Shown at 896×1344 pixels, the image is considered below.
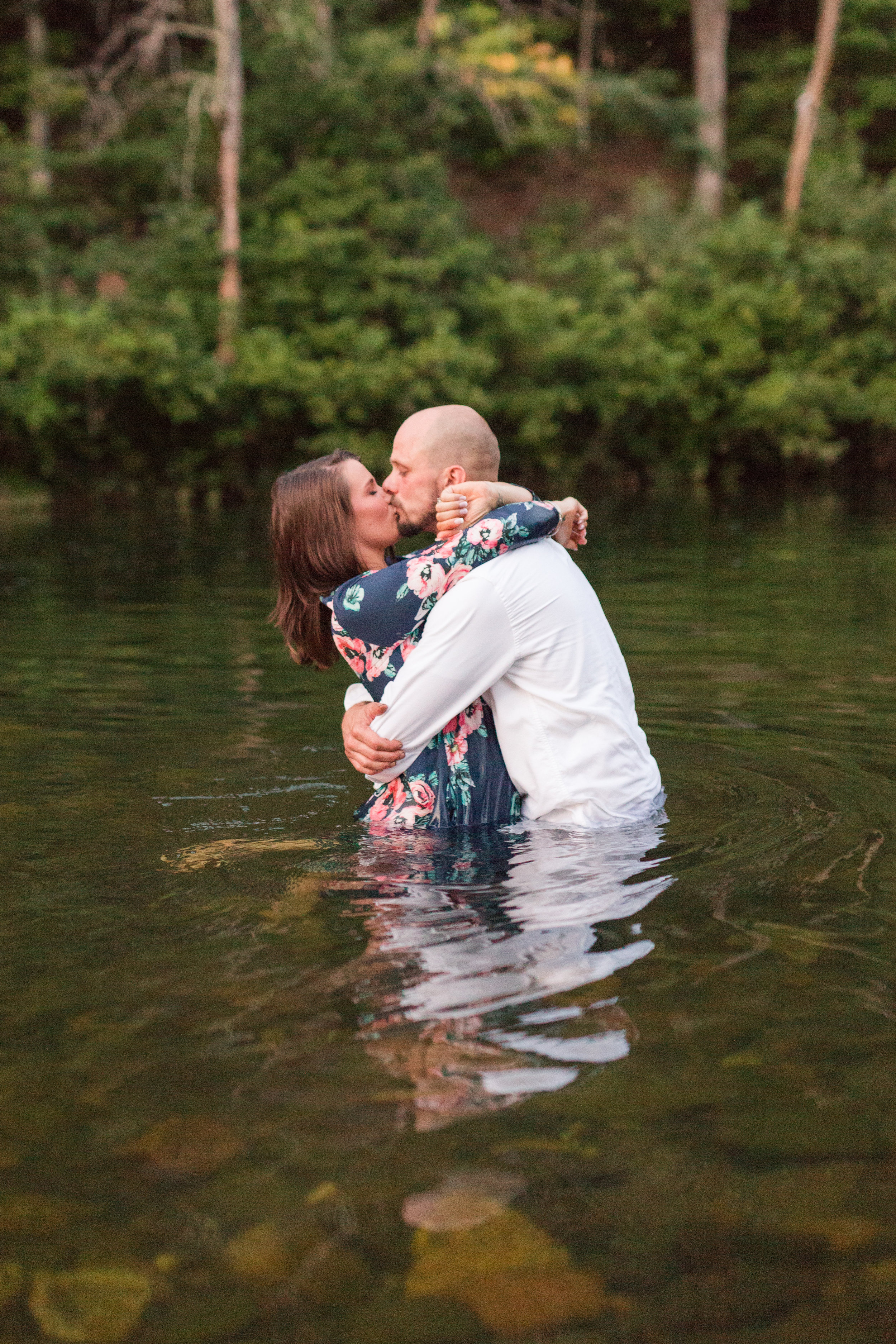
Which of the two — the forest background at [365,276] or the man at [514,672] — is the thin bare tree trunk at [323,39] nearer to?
the forest background at [365,276]

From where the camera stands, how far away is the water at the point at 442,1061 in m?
2.14

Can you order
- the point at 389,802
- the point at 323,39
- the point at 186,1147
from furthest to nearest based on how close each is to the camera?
the point at 323,39, the point at 389,802, the point at 186,1147

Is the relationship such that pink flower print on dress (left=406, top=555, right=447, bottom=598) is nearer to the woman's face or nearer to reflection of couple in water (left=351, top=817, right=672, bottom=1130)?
the woman's face

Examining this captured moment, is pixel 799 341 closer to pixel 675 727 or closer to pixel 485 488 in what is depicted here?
pixel 675 727

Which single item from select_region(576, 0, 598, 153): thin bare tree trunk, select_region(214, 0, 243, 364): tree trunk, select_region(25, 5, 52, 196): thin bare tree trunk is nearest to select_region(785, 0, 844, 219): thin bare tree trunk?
select_region(576, 0, 598, 153): thin bare tree trunk

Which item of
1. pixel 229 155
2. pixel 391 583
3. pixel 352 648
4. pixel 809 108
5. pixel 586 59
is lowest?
pixel 352 648

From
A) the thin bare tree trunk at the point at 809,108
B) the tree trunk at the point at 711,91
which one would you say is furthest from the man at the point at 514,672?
the tree trunk at the point at 711,91

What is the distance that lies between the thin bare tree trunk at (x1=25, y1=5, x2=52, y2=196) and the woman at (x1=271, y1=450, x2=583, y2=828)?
23.8 m

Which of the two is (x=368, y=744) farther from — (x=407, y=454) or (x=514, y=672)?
(x=407, y=454)

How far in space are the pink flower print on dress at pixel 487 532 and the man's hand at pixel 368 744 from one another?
55 centimetres

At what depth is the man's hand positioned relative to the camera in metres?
4.08

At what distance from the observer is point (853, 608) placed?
10.8 m

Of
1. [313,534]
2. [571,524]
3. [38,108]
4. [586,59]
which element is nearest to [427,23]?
[586,59]

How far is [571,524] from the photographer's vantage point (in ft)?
14.4
